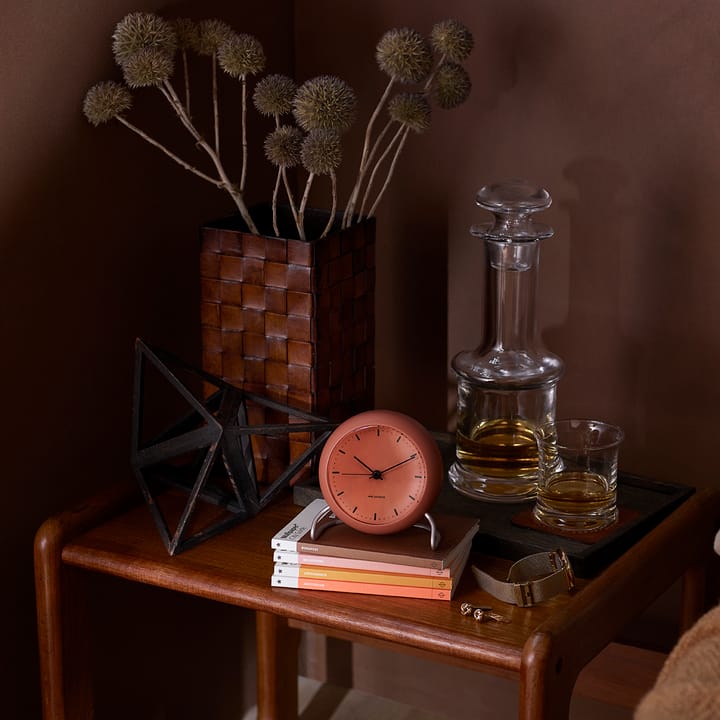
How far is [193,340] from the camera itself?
5.44 ft

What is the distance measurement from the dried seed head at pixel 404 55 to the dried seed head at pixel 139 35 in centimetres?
24

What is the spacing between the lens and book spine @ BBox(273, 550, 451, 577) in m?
1.17

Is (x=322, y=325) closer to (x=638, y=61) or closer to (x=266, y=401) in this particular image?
(x=266, y=401)

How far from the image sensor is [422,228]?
1699 millimetres

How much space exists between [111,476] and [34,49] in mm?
544

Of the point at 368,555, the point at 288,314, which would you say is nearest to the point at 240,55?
the point at 288,314

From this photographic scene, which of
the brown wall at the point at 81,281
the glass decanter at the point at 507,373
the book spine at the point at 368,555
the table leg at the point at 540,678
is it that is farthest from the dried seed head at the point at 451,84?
the table leg at the point at 540,678

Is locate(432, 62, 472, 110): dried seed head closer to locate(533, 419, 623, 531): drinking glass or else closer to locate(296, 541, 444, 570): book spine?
locate(533, 419, 623, 531): drinking glass

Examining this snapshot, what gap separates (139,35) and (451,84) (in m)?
0.36

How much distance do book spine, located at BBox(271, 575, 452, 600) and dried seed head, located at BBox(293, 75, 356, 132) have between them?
0.49 m

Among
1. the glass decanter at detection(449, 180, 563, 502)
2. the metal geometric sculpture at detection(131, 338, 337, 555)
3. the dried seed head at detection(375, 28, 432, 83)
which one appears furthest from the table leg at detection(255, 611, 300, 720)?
the dried seed head at detection(375, 28, 432, 83)

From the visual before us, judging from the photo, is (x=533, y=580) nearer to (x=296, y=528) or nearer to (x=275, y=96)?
(x=296, y=528)

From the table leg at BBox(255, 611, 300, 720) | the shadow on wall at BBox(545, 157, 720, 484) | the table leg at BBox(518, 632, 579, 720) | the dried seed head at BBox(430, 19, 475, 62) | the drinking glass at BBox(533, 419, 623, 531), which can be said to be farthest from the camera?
the table leg at BBox(255, 611, 300, 720)

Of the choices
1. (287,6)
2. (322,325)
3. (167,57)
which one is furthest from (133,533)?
(287,6)
